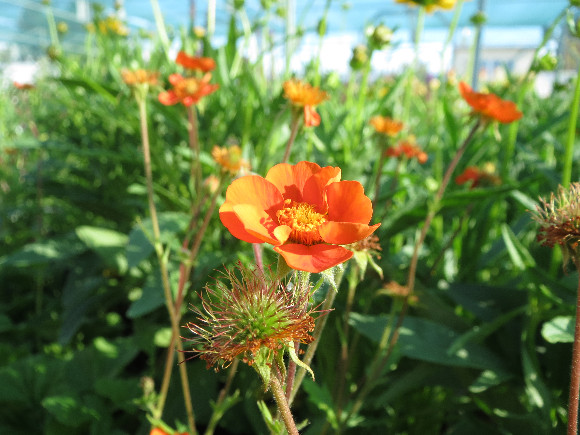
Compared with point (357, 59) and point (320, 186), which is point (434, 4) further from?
point (320, 186)

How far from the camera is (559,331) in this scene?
614 mm

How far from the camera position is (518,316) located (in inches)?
34.7

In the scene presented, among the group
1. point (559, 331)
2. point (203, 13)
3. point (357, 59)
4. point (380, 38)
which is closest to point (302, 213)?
point (559, 331)

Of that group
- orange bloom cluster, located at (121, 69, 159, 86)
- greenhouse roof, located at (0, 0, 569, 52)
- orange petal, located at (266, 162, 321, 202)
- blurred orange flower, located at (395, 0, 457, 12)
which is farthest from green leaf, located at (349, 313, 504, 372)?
greenhouse roof, located at (0, 0, 569, 52)

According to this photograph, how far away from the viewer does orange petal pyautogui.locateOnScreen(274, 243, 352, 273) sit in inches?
11.4

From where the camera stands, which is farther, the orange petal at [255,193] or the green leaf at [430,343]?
the green leaf at [430,343]

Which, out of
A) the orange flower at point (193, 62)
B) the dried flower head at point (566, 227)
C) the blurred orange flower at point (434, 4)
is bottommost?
the dried flower head at point (566, 227)

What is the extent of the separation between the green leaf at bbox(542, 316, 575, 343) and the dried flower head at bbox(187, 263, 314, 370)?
1.25ft

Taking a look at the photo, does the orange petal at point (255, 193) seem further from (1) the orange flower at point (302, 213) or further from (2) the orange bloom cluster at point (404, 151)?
(2) the orange bloom cluster at point (404, 151)

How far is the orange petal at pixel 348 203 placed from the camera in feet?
1.10

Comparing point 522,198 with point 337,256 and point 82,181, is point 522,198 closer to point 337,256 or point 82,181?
point 337,256

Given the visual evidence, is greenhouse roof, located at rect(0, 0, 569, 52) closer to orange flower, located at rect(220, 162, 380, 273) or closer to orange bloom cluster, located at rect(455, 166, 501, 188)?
orange bloom cluster, located at rect(455, 166, 501, 188)

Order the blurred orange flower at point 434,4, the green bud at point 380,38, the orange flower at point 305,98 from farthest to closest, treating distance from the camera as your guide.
→ the blurred orange flower at point 434,4, the green bud at point 380,38, the orange flower at point 305,98

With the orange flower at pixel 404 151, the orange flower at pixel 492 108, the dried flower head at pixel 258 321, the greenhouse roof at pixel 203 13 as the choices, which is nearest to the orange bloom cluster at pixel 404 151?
the orange flower at pixel 404 151
